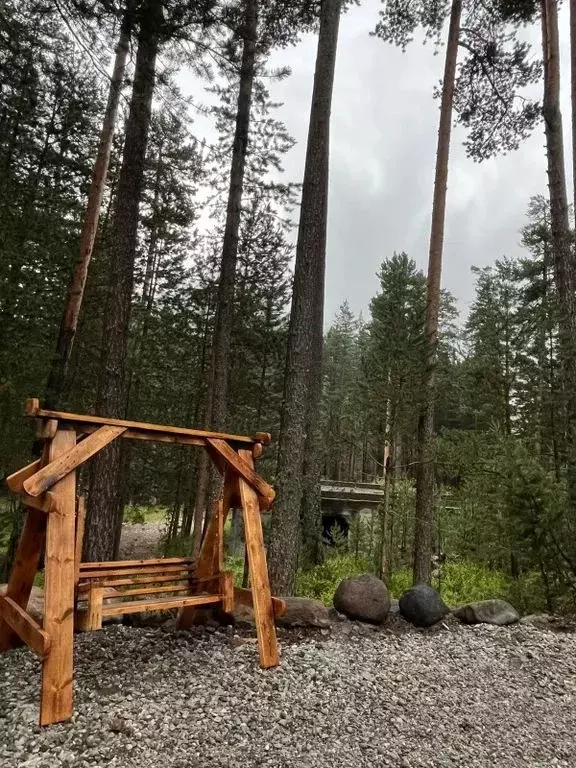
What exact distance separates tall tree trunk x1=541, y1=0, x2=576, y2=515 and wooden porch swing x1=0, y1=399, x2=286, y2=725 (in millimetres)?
4301

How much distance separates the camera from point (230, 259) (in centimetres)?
833

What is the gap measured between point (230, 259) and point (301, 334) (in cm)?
334

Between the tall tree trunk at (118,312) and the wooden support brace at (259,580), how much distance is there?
270cm

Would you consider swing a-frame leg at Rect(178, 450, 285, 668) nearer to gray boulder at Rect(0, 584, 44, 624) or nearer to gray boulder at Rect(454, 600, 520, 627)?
gray boulder at Rect(0, 584, 44, 624)

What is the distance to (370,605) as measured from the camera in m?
4.45

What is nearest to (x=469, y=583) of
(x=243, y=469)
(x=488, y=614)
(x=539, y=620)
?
(x=539, y=620)

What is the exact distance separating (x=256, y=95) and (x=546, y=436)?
329 inches

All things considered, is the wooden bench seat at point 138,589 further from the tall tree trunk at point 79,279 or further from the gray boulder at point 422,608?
the tall tree trunk at point 79,279

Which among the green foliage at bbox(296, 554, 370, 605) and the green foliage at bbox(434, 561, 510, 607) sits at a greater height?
the green foliage at bbox(296, 554, 370, 605)

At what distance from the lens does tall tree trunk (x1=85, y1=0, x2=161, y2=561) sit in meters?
5.62

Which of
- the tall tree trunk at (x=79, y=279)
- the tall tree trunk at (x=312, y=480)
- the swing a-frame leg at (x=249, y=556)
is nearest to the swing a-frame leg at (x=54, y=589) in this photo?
the swing a-frame leg at (x=249, y=556)

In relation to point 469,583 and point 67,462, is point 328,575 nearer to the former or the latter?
point 469,583

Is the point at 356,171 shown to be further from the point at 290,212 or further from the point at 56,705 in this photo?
the point at 56,705

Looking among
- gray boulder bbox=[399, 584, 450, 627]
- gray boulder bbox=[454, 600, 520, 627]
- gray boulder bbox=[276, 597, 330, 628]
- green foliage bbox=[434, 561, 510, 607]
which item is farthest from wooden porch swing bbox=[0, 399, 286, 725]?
green foliage bbox=[434, 561, 510, 607]
